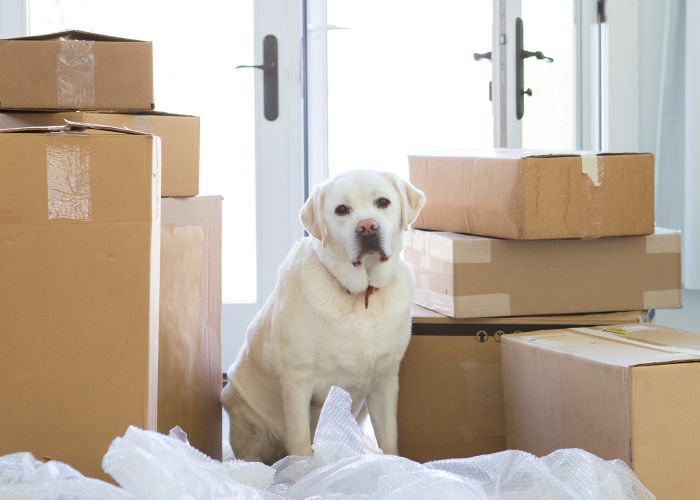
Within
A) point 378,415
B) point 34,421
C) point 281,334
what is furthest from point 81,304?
point 378,415

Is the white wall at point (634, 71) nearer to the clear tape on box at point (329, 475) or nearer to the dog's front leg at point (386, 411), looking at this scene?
the dog's front leg at point (386, 411)

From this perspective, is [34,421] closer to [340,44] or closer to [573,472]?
[573,472]

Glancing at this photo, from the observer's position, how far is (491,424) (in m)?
2.17

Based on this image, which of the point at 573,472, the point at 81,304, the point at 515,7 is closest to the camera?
the point at 81,304

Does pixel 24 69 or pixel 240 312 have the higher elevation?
pixel 24 69

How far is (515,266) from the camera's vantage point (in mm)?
2084

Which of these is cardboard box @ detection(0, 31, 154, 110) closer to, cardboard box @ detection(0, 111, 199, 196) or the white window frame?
cardboard box @ detection(0, 111, 199, 196)

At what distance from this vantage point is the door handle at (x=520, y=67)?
318cm

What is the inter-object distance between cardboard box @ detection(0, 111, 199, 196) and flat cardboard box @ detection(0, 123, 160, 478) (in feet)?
1.86

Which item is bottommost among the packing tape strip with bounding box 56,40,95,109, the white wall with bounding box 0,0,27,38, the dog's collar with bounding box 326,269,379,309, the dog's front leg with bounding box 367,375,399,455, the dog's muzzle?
the dog's front leg with bounding box 367,375,399,455

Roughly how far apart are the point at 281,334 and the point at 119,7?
1826mm

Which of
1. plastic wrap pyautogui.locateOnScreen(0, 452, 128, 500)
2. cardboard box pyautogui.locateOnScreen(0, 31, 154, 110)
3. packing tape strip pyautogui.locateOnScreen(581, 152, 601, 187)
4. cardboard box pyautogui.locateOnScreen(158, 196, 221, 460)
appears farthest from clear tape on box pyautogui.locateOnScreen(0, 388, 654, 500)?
cardboard box pyautogui.locateOnScreen(0, 31, 154, 110)

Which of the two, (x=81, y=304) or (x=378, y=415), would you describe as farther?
(x=378, y=415)

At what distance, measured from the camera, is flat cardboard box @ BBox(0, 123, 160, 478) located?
132 cm
